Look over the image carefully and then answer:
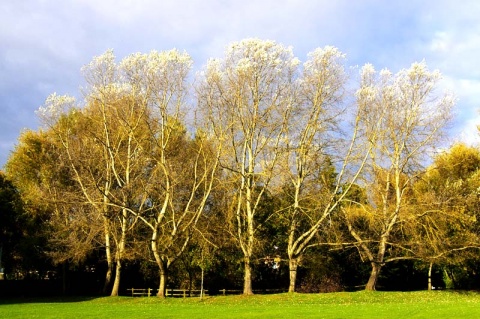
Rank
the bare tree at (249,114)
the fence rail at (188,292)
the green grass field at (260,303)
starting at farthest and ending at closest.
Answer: the fence rail at (188,292) → the bare tree at (249,114) → the green grass field at (260,303)

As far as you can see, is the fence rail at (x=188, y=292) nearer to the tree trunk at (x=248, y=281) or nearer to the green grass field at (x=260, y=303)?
the tree trunk at (x=248, y=281)

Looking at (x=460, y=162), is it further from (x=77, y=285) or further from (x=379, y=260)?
(x=77, y=285)

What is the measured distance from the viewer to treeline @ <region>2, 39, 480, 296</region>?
33188mm

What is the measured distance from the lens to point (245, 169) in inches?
1401

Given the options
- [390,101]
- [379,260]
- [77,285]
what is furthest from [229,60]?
[77,285]

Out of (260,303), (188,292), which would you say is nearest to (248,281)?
(260,303)

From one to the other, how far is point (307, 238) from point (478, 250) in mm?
13318

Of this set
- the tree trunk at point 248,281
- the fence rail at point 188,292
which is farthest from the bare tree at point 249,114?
the fence rail at point 188,292

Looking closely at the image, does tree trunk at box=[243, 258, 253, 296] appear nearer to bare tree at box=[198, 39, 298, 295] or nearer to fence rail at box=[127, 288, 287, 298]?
bare tree at box=[198, 39, 298, 295]

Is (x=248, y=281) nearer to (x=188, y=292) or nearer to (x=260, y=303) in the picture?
(x=260, y=303)

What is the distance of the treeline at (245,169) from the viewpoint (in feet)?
109

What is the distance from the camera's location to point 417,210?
3441 centimetres

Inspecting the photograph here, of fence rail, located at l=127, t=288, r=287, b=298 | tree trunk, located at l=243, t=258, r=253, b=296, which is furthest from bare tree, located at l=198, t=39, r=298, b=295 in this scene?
fence rail, located at l=127, t=288, r=287, b=298

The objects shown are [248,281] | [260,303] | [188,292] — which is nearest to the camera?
[260,303]
